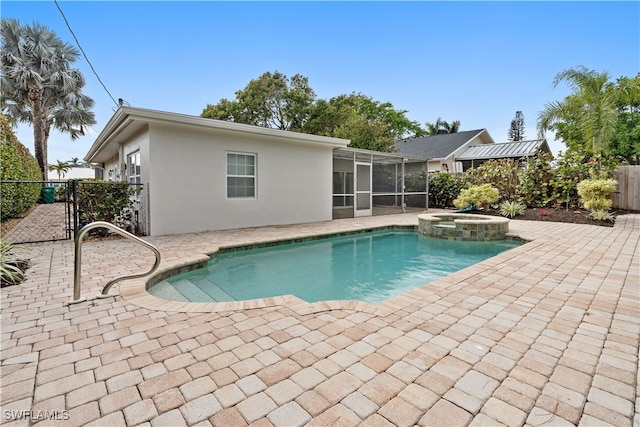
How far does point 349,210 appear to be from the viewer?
41.3 feet

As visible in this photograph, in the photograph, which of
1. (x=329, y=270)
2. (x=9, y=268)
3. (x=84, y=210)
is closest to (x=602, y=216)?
(x=329, y=270)

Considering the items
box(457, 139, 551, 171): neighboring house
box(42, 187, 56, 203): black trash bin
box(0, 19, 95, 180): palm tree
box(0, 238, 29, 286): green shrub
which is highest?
box(0, 19, 95, 180): palm tree

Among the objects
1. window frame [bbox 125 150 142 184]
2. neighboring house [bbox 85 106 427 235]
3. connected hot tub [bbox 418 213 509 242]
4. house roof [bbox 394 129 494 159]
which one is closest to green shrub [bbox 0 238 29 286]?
neighboring house [bbox 85 106 427 235]

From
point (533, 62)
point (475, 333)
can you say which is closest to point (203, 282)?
point (475, 333)

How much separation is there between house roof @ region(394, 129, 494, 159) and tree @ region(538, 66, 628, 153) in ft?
24.9

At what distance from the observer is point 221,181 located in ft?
28.2

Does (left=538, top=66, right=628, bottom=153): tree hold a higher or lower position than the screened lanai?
higher

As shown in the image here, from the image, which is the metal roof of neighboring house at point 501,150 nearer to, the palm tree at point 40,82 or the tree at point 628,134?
the tree at point 628,134

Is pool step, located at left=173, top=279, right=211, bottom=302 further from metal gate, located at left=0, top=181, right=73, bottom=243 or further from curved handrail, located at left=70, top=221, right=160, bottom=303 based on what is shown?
metal gate, located at left=0, top=181, right=73, bottom=243

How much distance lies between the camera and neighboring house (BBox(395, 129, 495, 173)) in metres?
21.1

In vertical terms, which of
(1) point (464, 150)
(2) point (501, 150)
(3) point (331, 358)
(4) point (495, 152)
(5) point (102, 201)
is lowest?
(3) point (331, 358)

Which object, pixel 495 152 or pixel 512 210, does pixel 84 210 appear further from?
pixel 495 152

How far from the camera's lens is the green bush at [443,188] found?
1491 cm

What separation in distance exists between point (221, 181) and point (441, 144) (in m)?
18.7
